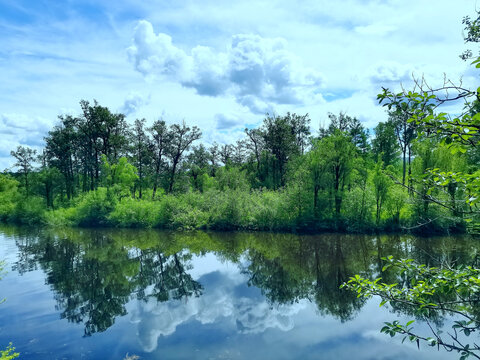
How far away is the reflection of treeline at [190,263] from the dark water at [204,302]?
0.08 metres

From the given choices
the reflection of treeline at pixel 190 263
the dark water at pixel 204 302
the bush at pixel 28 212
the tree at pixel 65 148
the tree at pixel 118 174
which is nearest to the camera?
the dark water at pixel 204 302

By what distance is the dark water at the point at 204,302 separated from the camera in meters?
11.0

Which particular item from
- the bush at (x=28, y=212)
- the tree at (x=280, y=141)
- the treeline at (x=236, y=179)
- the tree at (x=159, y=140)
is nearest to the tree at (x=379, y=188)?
the treeline at (x=236, y=179)

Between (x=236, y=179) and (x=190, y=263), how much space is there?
30.4 m

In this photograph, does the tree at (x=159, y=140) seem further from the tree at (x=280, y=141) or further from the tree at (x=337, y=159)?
the tree at (x=337, y=159)

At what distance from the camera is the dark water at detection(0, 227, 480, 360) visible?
1105cm

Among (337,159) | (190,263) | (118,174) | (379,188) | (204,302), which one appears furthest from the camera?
(118,174)

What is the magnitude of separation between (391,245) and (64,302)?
23.7 m

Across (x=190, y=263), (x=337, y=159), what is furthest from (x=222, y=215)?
(x=190, y=263)

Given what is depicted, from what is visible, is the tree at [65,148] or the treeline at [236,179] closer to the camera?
the treeline at [236,179]

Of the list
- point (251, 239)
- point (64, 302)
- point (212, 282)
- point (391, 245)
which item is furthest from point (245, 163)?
point (64, 302)

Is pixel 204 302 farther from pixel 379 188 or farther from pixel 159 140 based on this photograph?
pixel 159 140

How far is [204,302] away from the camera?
15.5 metres

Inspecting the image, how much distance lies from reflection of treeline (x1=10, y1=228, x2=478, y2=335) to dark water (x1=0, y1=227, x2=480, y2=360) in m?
0.08
